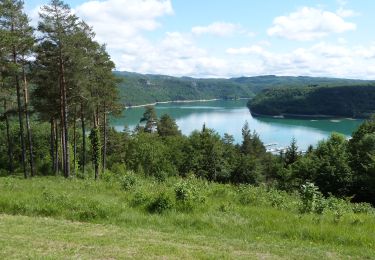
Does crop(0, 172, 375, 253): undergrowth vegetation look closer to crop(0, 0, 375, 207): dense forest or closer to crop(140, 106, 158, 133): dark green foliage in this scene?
crop(0, 0, 375, 207): dense forest

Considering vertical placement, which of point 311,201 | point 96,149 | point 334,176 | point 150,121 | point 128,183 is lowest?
point 334,176

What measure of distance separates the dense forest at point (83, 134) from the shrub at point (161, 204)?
9.54m

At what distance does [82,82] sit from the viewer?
2727cm

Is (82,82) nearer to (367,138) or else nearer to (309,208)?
(309,208)

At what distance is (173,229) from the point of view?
32.7ft

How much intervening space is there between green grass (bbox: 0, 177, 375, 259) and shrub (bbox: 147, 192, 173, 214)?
0.10 m

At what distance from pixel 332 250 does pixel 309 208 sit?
3358 mm

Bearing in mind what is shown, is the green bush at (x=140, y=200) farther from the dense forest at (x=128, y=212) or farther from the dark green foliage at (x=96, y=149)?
the dark green foliage at (x=96, y=149)

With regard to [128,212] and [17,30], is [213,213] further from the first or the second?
[17,30]

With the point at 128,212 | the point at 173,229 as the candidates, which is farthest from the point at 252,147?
the point at 173,229

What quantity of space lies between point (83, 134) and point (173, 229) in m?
27.6

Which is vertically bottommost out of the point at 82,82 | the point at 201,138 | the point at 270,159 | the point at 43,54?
the point at 270,159

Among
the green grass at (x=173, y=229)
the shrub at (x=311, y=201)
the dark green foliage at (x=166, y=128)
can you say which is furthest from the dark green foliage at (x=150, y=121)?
the shrub at (x=311, y=201)

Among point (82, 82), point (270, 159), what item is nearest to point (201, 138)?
point (270, 159)
